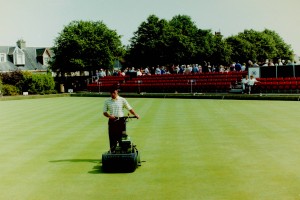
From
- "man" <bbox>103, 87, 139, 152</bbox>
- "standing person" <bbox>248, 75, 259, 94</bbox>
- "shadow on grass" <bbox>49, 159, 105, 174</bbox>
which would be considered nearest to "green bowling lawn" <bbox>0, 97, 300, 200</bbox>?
"shadow on grass" <bbox>49, 159, 105, 174</bbox>

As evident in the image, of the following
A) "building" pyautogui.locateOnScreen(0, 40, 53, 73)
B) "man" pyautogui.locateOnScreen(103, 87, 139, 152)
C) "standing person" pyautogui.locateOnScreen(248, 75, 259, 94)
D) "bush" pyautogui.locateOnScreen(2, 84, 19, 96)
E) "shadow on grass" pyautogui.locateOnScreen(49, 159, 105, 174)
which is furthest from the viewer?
"building" pyautogui.locateOnScreen(0, 40, 53, 73)

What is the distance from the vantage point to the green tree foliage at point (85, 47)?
57.3 meters

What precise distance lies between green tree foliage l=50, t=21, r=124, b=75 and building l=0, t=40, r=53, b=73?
10354 millimetres

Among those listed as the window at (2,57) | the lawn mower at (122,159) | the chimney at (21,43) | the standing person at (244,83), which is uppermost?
the chimney at (21,43)

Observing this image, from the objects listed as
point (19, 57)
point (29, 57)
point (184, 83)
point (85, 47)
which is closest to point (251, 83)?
point (184, 83)

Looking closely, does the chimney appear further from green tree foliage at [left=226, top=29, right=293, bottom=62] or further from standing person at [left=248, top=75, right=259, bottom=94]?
standing person at [left=248, top=75, right=259, bottom=94]

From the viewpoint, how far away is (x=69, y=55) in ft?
190

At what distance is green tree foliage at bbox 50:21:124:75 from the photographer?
57281 mm

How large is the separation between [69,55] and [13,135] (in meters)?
43.4

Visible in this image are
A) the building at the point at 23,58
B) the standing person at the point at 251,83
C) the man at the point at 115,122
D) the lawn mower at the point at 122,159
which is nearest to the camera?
the lawn mower at the point at 122,159

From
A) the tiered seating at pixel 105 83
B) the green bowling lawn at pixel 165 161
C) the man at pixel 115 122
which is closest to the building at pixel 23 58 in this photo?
the tiered seating at pixel 105 83

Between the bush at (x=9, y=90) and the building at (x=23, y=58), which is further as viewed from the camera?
the building at (x=23, y=58)

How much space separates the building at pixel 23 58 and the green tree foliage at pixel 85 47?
10354 millimetres

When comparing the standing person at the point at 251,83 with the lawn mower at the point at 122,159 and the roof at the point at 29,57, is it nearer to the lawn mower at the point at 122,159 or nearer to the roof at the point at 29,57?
the lawn mower at the point at 122,159
